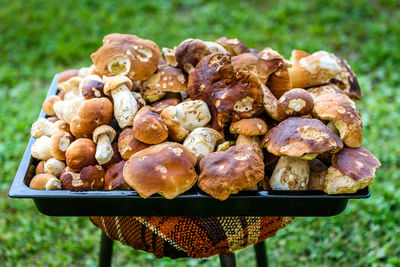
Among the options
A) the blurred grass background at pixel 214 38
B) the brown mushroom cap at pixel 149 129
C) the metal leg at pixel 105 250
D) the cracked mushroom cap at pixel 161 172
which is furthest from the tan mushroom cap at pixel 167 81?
the blurred grass background at pixel 214 38

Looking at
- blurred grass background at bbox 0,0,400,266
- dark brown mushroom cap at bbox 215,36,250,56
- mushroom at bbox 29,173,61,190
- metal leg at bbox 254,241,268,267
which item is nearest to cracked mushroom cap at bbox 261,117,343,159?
dark brown mushroom cap at bbox 215,36,250,56

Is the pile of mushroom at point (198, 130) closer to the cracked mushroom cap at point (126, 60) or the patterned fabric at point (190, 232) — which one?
the cracked mushroom cap at point (126, 60)

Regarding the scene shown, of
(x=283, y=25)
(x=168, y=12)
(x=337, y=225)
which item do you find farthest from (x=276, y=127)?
(x=168, y=12)

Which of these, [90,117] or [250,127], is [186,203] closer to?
[250,127]

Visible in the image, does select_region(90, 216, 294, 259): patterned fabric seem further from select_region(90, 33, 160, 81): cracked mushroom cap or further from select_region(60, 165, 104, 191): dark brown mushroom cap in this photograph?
select_region(90, 33, 160, 81): cracked mushroom cap

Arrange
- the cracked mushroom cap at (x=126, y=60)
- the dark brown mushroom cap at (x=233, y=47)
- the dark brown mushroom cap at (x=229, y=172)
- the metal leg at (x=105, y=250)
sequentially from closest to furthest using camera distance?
the dark brown mushroom cap at (x=229, y=172), the cracked mushroom cap at (x=126, y=60), the dark brown mushroom cap at (x=233, y=47), the metal leg at (x=105, y=250)

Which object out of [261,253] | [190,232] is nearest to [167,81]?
[190,232]

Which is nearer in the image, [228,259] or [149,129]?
[149,129]
